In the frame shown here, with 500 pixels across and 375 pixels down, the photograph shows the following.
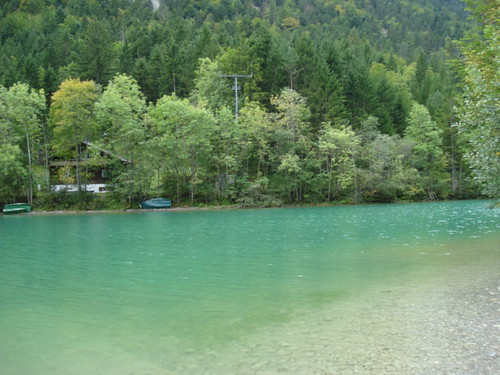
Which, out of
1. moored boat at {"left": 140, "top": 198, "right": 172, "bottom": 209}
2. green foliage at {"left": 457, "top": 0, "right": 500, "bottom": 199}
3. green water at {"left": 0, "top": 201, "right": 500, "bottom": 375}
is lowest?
green water at {"left": 0, "top": 201, "right": 500, "bottom": 375}

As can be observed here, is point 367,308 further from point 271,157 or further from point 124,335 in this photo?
point 271,157

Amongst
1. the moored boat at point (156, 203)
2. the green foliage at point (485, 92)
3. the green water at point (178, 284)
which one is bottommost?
the green water at point (178, 284)

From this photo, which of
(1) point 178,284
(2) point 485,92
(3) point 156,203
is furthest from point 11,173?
(2) point 485,92

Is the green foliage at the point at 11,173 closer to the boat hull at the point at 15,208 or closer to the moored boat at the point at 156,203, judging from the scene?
the boat hull at the point at 15,208

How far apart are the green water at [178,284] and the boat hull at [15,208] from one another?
23.6 metres

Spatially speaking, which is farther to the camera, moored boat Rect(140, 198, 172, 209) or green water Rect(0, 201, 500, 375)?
moored boat Rect(140, 198, 172, 209)

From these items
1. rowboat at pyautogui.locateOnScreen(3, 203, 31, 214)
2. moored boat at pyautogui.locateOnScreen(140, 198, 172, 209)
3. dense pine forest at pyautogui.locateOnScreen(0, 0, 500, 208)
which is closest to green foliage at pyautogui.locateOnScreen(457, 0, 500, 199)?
dense pine forest at pyautogui.locateOnScreen(0, 0, 500, 208)

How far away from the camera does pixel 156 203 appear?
49.7 meters

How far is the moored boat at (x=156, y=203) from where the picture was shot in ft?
162

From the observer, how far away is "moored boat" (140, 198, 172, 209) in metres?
49.5

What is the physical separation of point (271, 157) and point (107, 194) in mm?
19368

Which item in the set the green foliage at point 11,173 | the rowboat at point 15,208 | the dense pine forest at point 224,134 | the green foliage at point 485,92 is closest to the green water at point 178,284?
the green foliage at point 485,92

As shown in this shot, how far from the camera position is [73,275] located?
573 inches

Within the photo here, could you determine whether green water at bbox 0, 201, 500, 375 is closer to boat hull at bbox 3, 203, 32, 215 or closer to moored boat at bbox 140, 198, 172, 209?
moored boat at bbox 140, 198, 172, 209
